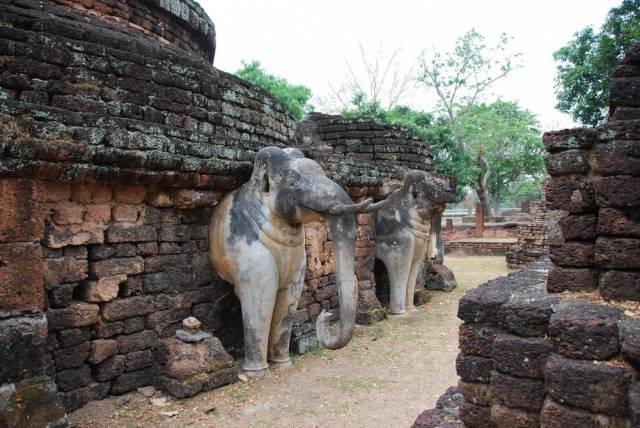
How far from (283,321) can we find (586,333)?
329 cm

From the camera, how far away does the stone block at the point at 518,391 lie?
250 centimetres

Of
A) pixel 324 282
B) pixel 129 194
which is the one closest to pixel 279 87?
pixel 324 282

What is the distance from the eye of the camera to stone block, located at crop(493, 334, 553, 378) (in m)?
2.50

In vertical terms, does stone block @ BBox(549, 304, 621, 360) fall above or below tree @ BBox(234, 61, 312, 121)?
below

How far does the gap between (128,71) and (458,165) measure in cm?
1729

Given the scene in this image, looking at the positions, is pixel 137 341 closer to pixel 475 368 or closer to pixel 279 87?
pixel 475 368

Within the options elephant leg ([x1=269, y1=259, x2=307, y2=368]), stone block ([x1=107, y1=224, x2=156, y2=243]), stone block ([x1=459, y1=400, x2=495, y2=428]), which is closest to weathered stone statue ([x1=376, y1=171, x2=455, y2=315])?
elephant leg ([x1=269, y1=259, x2=307, y2=368])

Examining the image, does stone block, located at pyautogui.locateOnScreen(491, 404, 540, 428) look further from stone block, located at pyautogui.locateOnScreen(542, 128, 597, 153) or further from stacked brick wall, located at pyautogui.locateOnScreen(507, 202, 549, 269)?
stacked brick wall, located at pyautogui.locateOnScreen(507, 202, 549, 269)

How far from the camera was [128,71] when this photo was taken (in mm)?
5105

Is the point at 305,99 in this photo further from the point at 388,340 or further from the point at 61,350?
the point at 61,350

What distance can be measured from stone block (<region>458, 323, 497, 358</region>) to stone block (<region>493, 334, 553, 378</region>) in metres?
0.13

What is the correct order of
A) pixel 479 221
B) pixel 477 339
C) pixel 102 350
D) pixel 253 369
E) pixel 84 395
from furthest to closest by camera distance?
pixel 479 221 < pixel 253 369 < pixel 102 350 < pixel 84 395 < pixel 477 339

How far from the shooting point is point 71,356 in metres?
3.87

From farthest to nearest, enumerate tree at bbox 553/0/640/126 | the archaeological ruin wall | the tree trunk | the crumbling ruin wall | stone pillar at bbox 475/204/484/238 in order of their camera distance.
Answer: the tree trunk < stone pillar at bbox 475/204/484/238 < tree at bbox 553/0/640/126 < the archaeological ruin wall < the crumbling ruin wall
